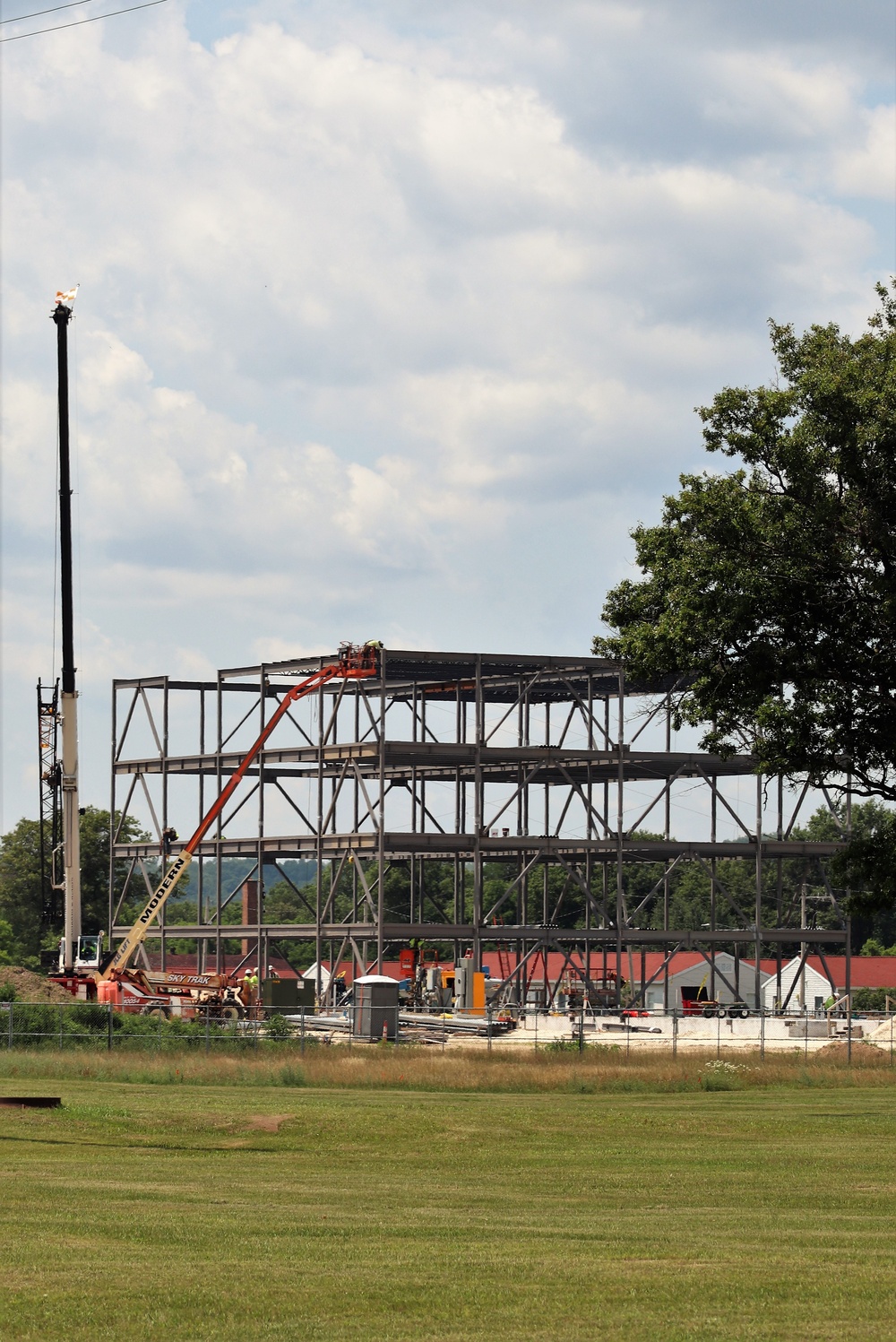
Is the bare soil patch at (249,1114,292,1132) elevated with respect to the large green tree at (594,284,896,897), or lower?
lower

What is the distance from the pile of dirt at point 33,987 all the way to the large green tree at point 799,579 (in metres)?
29.9

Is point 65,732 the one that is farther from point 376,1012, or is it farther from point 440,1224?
point 440,1224

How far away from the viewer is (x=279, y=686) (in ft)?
237

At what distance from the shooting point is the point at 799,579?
1256 inches

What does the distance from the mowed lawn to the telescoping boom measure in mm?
34468

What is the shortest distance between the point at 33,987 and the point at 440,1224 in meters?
43.2

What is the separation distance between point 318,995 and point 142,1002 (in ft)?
24.1

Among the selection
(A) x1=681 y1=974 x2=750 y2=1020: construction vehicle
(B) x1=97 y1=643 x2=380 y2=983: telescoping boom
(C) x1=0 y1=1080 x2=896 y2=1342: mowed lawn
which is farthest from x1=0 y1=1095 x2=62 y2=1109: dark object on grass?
(A) x1=681 y1=974 x2=750 y2=1020: construction vehicle

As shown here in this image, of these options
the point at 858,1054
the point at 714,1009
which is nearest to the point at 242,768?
the point at 714,1009

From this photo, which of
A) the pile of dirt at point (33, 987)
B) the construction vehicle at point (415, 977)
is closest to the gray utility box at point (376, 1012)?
the pile of dirt at point (33, 987)

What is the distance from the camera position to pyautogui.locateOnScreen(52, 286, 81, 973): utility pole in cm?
6194

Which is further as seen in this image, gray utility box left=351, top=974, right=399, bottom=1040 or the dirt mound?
gray utility box left=351, top=974, right=399, bottom=1040

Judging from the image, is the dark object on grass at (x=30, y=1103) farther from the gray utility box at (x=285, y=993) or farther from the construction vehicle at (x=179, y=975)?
the gray utility box at (x=285, y=993)

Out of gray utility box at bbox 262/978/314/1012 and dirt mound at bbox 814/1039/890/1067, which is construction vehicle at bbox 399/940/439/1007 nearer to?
gray utility box at bbox 262/978/314/1012
